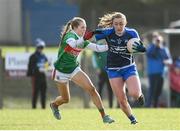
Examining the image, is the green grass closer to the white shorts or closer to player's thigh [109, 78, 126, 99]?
player's thigh [109, 78, 126, 99]

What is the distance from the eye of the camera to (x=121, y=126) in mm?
15469

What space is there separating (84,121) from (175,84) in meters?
8.10

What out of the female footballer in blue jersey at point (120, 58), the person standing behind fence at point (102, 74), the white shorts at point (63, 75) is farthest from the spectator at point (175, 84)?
the female footballer in blue jersey at point (120, 58)

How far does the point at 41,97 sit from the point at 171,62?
3588mm

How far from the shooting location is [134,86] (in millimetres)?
15219

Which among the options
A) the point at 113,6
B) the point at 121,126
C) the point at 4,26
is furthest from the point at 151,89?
the point at 113,6

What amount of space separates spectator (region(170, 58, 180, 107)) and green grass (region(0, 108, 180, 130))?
4325 mm

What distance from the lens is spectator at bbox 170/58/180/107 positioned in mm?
24688

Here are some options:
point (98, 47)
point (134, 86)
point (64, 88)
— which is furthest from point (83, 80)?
point (134, 86)

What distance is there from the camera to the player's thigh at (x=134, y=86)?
49.8 feet

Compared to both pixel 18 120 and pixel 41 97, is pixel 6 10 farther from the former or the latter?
pixel 18 120

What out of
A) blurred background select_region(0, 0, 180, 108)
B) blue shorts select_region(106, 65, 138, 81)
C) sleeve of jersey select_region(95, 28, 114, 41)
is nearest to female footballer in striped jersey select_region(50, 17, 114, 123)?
sleeve of jersey select_region(95, 28, 114, 41)

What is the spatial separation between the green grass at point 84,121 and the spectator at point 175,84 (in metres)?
4.33

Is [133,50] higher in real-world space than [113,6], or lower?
higher
